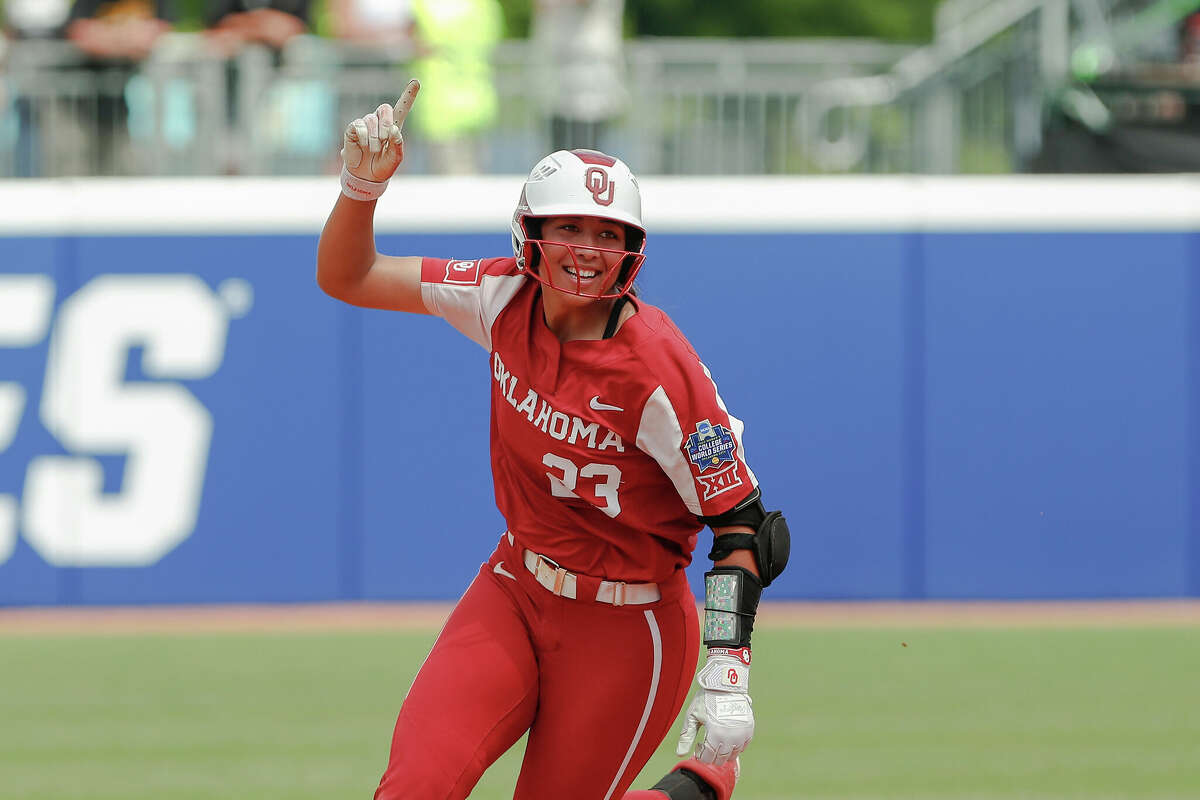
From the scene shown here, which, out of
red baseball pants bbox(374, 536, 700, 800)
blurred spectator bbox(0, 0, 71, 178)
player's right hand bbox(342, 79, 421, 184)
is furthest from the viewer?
blurred spectator bbox(0, 0, 71, 178)

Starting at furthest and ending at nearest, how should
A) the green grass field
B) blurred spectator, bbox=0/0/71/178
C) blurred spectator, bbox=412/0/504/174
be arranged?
1. blurred spectator, bbox=412/0/504/174
2. blurred spectator, bbox=0/0/71/178
3. the green grass field

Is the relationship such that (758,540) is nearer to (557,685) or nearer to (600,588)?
(600,588)

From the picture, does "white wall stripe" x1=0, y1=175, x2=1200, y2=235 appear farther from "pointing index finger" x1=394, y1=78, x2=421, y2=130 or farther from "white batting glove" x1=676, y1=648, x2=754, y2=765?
"white batting glove" x1=676, y1=648, x2=754, y2=765

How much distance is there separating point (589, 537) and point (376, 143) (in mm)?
1252

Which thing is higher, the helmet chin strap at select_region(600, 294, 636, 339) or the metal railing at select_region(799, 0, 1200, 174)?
the metal railing at select_region(799, 0, 1200, 174)

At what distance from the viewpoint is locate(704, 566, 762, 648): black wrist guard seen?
4.12 m

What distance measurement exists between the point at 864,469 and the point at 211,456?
4.08 meters

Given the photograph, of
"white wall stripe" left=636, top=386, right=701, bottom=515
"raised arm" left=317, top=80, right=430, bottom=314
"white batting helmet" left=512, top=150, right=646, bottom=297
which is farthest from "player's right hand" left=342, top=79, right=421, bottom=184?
"white wall stripe" left=636, top=386, right=701, bottom=515

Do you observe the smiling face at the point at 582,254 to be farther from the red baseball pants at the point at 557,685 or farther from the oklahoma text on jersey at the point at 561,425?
the red baseball pants at the point at 557,685

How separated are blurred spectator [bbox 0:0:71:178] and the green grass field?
3004 mm

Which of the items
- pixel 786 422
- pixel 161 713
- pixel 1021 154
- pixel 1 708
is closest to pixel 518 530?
pixel 161 713

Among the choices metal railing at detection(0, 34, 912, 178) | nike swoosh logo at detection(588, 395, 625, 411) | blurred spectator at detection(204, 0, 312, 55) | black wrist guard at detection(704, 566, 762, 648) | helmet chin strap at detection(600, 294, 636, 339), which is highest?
blurred spectator at detection(204, 0, 312, 55)

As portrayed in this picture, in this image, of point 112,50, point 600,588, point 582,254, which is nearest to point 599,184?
point 582,254

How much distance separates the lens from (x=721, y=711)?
4.06 metres
